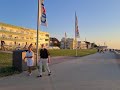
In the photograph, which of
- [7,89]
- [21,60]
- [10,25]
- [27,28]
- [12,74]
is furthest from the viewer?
[27,28]

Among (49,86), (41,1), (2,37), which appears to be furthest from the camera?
(2,37)

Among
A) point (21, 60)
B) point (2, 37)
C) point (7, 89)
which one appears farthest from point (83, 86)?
point (2, 37)

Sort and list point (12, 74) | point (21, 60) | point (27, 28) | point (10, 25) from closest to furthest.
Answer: point (12, 74) → point (21, 60) → point (10, 25) → point (27, 28)

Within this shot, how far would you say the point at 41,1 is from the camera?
1978 centimetres

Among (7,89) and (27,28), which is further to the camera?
(27,28)

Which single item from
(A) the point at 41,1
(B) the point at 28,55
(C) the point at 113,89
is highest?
(A) the point at 41,1

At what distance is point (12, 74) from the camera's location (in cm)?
1444

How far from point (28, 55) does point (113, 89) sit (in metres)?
5.59

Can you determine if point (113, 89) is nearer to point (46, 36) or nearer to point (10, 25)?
point (10, 25)

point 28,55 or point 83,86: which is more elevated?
point 28,55

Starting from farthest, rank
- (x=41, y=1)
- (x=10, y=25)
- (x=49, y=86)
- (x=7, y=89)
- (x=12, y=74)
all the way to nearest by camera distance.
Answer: (x=10, y=25), (x=41, y=1), (x=12, y=74), (x=49, y=86), (x=7, y=89)

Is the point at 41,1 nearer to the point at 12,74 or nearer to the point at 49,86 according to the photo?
the point at 12,74

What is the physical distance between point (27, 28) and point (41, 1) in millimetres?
97383

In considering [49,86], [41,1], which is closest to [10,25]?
[41,1]
